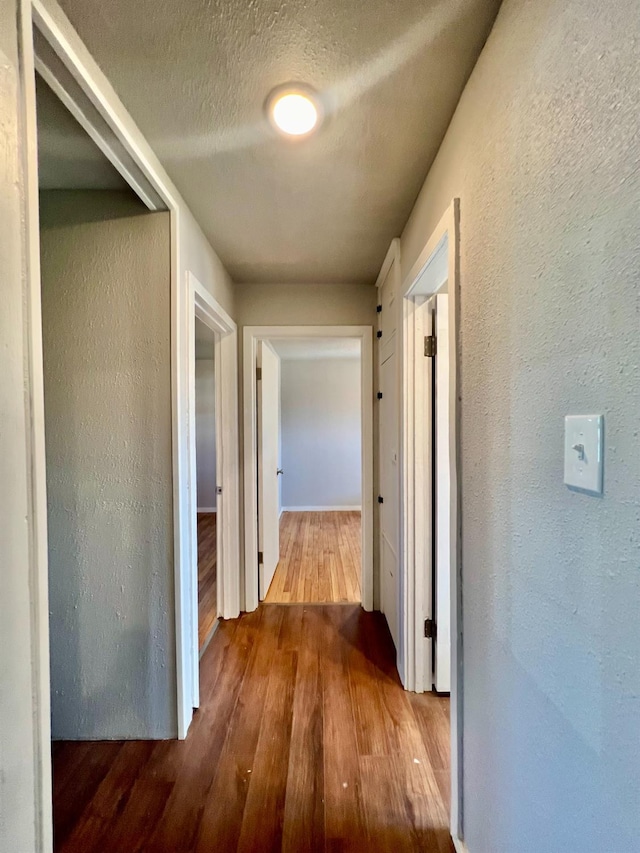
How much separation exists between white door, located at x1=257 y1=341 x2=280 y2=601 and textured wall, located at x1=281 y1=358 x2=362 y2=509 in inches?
96.2

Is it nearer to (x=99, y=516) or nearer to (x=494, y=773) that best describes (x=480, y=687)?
(x=494, y=773)

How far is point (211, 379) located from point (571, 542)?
5.26 metres

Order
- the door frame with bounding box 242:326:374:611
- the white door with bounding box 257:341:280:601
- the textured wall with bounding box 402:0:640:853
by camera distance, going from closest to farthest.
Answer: the textured wall with bounding box 402:0:640:853
the door frame with bounding box 242:326:374:611
the white door with bounding box 257:341:280:601

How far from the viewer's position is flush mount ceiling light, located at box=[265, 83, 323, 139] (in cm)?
102

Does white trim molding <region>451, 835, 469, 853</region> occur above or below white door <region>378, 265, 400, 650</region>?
below

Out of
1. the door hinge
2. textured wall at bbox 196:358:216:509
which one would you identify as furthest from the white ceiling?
the door hinge

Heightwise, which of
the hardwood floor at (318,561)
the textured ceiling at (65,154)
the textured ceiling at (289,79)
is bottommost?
the hardwood floor at (318,561)

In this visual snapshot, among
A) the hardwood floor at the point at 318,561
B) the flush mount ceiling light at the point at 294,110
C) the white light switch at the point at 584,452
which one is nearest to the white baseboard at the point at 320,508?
the hardwood floor at the point at 318,561

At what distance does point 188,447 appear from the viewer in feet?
5.24

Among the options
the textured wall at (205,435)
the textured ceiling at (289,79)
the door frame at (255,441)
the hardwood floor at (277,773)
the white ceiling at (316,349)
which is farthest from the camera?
the textured wall at (205,435)

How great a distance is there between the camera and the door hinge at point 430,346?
1.69 m

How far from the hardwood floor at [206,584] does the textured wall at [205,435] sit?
0.59 metres

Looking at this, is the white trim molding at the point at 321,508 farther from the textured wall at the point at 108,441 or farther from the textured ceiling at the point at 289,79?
the textured ceiling at the point at 289,79

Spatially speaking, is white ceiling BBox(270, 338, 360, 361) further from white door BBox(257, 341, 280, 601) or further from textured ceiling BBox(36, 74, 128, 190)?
textured ceiling BBox(36, 74, 128, 190)
